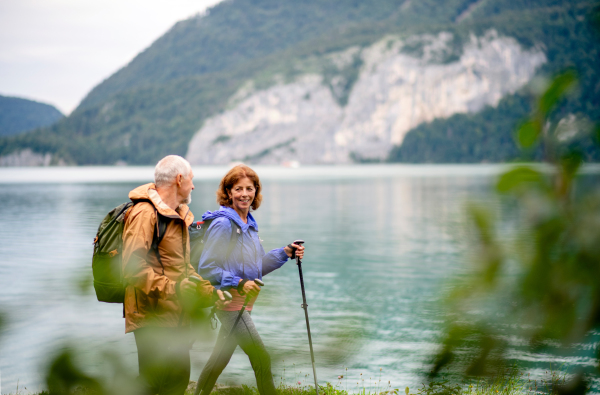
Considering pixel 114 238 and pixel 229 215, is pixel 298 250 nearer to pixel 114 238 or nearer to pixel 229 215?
pixel 229 215

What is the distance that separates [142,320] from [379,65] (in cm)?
20181

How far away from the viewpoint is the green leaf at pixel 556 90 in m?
0.80

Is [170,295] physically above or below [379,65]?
below

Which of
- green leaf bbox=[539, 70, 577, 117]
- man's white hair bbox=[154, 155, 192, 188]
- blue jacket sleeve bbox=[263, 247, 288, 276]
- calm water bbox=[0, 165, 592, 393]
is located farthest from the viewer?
blue jacket sleeve bbox=[263, 247, 288, 276]

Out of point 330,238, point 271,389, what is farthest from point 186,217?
point 330,238

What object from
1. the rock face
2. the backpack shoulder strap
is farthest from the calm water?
the rock face

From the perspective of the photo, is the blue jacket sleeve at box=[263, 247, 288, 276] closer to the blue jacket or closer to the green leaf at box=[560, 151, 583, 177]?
the blue jacket

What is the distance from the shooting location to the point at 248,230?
198 inches

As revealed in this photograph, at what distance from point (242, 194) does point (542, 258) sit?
4.17 m

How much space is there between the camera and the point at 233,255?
4680mm

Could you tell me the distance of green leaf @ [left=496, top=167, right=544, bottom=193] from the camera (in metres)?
0.83

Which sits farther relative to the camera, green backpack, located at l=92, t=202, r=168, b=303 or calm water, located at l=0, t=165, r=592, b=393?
green backpack, located at l=92, t=202, r=168, b=303

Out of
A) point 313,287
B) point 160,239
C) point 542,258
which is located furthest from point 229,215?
point 313,287

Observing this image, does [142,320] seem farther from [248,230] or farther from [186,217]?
[248,230]
